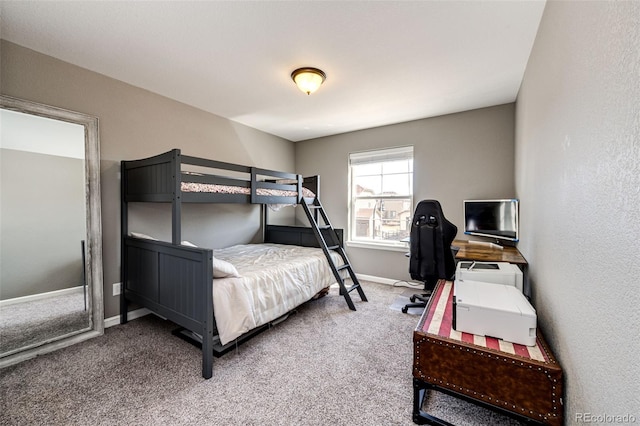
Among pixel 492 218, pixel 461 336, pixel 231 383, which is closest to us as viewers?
pixel 461 336

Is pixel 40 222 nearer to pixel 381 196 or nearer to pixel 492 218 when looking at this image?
pixel 381 196

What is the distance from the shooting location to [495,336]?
134 cm

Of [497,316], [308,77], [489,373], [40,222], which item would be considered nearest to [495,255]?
[497,316]

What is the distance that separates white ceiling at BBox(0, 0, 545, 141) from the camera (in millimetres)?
1678

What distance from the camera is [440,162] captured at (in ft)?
11.7

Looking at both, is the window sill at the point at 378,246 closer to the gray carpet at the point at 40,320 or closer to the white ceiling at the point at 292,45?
the white ceiling at the point at 292,45

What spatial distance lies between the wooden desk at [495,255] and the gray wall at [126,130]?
304 cm

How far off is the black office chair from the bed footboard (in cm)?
201

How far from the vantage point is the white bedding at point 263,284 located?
200cm

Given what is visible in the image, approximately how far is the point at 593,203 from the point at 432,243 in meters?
1.74

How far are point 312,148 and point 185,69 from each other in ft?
8.54

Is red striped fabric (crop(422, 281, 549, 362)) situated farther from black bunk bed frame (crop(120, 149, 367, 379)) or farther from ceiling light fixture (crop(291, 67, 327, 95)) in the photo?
ceiling light fixture (crop(291, 67, 327, 95))

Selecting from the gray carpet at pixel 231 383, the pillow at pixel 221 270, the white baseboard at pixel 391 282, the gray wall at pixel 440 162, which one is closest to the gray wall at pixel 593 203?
the gray carpet at pixel 231 383

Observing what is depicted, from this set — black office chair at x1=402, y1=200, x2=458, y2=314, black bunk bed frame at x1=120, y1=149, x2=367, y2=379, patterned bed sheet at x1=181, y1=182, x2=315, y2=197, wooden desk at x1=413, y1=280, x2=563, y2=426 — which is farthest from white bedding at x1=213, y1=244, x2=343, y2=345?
wooden desk at x1=413, y1=280, x2=563, y2=426
